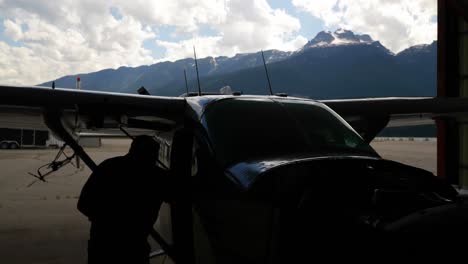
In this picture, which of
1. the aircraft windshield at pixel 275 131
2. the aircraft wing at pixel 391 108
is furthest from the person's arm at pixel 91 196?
the aircraft wing at pixel 391 108

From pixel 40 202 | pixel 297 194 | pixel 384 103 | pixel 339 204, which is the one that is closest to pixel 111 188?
pixel 297 194

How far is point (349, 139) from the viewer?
13.0 ft

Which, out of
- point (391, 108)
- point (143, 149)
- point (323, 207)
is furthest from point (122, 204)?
point (391, 108)

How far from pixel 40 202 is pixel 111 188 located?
10235 mm

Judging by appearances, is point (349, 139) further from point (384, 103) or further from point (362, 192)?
point (384, 103)

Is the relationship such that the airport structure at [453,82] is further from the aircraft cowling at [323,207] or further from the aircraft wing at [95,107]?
the aircraft cowling at [323,207]

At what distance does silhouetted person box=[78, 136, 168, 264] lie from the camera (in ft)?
11.0

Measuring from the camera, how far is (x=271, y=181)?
8.74 feet

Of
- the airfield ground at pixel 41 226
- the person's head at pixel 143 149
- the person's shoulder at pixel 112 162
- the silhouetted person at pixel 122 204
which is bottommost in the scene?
the airfield ground at pixel 41 226

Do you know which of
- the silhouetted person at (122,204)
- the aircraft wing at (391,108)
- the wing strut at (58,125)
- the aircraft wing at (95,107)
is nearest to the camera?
the silhouetted person at (122,204)

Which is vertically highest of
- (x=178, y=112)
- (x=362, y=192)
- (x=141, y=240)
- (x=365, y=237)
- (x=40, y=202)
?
(x=178, y=112)

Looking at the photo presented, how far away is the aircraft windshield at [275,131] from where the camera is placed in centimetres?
348

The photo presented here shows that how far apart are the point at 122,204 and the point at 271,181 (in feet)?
4.33

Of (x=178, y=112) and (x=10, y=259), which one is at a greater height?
(x=178, y=112)
